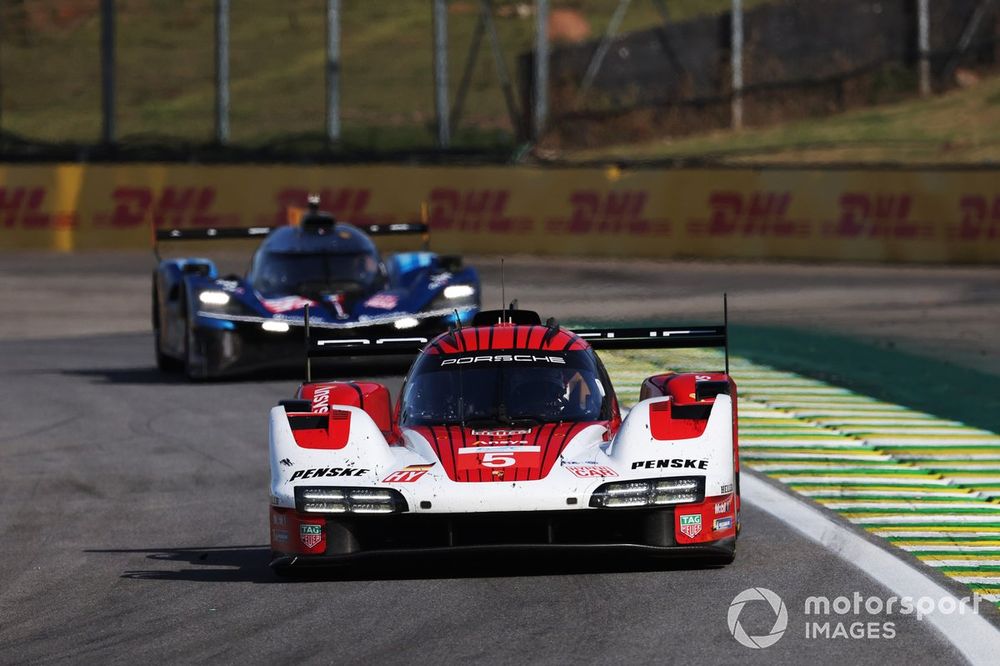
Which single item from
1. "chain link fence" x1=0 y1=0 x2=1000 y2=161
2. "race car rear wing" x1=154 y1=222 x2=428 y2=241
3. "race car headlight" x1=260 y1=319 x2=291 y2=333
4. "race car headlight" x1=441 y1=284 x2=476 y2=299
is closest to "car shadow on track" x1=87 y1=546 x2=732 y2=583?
"race car headlight" x1=260 y1=319 x2=291 y2=333

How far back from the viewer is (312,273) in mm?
18328

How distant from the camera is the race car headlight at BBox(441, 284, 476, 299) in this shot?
17.7 metres

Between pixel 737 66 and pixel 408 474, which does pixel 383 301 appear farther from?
pixel 737 66

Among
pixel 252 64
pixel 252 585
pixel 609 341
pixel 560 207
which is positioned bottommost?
pixel 252 585

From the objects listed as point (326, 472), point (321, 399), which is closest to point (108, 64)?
point (321, 399)

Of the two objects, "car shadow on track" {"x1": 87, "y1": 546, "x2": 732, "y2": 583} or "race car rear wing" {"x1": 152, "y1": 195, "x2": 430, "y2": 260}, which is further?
"race car rear wing" {"x1": 152, "y1": 195, "x2": 430, "y2": 260}

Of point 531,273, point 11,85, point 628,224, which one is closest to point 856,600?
point 531,273

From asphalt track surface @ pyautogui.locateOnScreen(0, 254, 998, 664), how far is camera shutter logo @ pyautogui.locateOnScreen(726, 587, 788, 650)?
0.14 ft

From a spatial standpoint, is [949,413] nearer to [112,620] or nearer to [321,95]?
[112,620]

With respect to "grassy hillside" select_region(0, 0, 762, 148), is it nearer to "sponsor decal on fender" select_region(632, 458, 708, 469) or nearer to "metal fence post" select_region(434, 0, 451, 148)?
"metal fence post" select_region(434, 0, 451, 148)

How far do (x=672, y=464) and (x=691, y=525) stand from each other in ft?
1.02

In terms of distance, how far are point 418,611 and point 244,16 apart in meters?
61.2

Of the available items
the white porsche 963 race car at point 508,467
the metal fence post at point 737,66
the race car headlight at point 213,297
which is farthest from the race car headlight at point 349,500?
the metal fence post at point 737,66

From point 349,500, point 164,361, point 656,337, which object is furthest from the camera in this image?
point 164,361
